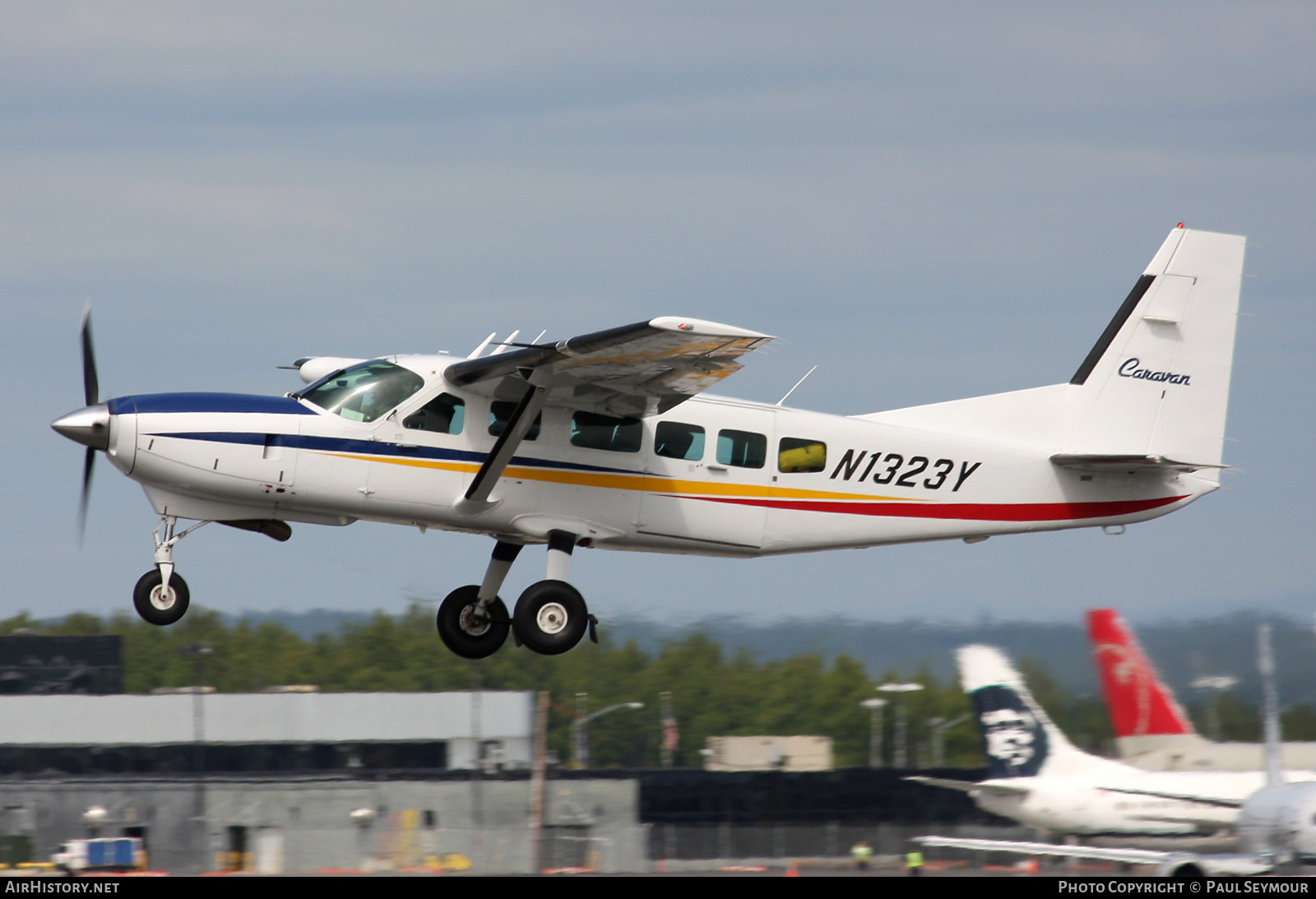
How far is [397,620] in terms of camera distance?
1446 inches

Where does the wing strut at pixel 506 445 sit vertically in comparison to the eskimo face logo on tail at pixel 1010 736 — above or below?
above

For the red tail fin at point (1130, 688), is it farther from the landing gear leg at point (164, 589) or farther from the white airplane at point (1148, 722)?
the landing gear leg at point (164, 589)

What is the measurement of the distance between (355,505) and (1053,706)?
52.0ft

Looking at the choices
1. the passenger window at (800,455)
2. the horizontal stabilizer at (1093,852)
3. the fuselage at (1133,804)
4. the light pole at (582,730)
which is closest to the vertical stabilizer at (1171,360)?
the passenger window at (800,455)

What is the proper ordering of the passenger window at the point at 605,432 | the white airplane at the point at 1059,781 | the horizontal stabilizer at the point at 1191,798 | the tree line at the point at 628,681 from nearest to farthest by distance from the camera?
the passenger window at the point at 605,432 → the horizontal stabilizer at the point at 1191,798 → the white airplane at the point at 1059,781 → the tree line at the point at 628,681

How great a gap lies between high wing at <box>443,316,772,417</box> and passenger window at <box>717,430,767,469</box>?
2.69 ft

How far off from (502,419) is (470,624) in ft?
8.89

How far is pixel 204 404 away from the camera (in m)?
15.2

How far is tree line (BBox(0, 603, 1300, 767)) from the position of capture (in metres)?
31.1

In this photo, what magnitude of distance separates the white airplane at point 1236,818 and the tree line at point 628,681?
2.31 m

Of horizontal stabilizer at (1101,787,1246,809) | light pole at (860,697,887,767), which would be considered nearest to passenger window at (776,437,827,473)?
horizontal stabilizer at (1101,787,1246,809)

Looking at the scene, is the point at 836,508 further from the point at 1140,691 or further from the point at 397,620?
the point at 397,620

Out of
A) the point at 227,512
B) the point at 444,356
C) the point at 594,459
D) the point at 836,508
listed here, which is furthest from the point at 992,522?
the point at 227,512

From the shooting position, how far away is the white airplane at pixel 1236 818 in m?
20.0
